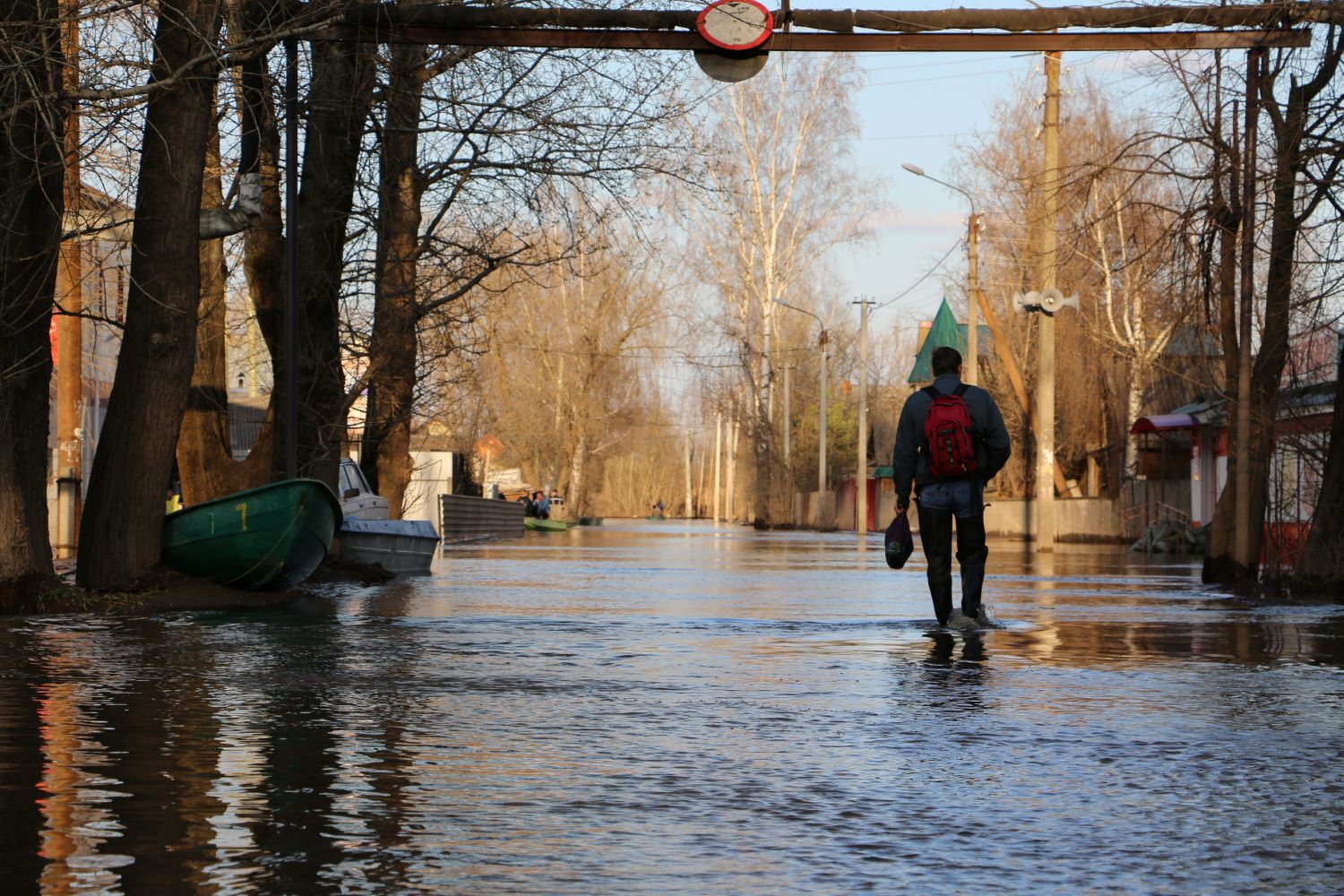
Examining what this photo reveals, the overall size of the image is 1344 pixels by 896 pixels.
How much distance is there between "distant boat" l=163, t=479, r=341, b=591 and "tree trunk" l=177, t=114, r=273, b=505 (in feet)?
16.0

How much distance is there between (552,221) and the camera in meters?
23.3

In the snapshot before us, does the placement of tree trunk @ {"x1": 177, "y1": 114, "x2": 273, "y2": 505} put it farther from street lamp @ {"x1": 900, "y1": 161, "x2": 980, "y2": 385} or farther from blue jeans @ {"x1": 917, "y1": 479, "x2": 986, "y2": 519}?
street lamp @ {"x1": 900, "y1": 161, "x2": 980, "y2": 385}

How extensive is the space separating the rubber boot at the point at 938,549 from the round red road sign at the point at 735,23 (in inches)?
226

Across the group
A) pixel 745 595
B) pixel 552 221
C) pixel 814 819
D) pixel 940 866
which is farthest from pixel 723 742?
pixel 552 221

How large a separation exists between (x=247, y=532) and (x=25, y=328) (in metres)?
2.51

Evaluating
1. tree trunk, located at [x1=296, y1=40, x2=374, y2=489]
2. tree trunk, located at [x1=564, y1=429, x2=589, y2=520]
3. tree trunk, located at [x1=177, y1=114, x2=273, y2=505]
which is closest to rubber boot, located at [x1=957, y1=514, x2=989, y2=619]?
tree trunk, located at [x1=296, y1=40, x2=374, y2=489]

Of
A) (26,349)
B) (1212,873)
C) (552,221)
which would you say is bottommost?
(1212,873)

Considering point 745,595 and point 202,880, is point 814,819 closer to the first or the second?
point 202,880

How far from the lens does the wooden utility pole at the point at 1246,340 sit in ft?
61.5

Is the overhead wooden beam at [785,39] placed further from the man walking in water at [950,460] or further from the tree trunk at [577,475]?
the tree trunk at [577,475]

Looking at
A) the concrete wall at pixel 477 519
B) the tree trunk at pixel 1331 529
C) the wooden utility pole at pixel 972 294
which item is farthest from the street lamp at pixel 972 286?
the tree trunk at pixel 1331 529

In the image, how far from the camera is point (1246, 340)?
1939 centimetres

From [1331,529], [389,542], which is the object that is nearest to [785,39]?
[1331,529]

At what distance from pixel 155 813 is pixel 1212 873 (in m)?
3.02
